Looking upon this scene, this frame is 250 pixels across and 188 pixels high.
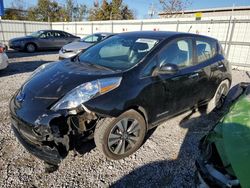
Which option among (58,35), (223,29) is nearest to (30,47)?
(58,35)

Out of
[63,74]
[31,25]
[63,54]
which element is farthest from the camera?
[31,25]

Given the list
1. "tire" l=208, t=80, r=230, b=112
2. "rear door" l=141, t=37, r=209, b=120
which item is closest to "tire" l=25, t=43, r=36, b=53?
"rear door" l=141, t=37, r=209, b=120

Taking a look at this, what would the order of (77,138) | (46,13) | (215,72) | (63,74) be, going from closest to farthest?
(77,138)
(63,74)
(215,72)
(46,13)

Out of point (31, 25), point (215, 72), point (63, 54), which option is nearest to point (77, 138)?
point (215, 72)

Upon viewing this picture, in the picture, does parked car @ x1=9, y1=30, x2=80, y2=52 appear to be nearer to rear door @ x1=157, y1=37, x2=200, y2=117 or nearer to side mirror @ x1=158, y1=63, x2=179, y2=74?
rear door @ x1=157, y1=37, x2=200, y2=117

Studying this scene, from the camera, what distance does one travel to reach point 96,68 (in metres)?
2.87

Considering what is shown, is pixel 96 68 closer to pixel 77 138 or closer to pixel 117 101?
pixel 117 101

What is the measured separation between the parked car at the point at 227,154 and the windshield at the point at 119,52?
143 cm

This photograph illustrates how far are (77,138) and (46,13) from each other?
30.5 meters

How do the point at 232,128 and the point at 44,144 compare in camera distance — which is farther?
the point at 44,144

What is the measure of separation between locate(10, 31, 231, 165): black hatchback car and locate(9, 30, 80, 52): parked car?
10.6 m

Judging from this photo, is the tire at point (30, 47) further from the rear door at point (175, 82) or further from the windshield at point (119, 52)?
the rear door at point (175, 82)

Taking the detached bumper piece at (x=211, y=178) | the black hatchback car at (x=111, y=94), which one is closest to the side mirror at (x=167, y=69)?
the black hatchback car at (x=111, y=94)

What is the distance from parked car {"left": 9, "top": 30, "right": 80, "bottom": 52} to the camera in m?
12.4
